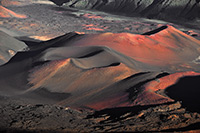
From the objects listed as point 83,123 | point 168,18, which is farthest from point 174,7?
point 83,123

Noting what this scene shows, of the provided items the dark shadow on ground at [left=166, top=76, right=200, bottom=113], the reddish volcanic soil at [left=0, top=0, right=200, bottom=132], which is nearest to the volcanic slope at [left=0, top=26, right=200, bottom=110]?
the reddish volcanic soil at [left=0, top=0, right=200, bottom=132]

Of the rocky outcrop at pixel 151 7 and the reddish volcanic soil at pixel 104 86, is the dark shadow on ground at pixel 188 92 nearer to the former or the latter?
the reddish volcanic soil at pixel 104 86

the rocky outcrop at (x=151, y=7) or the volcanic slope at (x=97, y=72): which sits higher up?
the rocky outcrop at (x=151, y=7)

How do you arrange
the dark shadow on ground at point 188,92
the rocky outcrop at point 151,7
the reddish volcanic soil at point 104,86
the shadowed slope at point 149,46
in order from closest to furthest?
the reddish volcanic soil at point 104,86, the dark shadow on ground at point 188,92, the shadowed slope at point 149,46, the rocky outcrop at point 151,7

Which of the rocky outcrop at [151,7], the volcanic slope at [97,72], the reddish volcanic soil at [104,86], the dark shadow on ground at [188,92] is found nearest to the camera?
the reddish volcanic soil at [104,86]

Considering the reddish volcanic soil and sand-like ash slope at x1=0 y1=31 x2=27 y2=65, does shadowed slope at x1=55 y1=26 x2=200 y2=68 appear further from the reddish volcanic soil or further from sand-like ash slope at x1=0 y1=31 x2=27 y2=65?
sand-like ash slope at x1=0 y1=31 x2=27 y2=65

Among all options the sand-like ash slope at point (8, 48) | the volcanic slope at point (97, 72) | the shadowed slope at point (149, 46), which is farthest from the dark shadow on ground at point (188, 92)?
the sand-like ash slope at point (8, 48)

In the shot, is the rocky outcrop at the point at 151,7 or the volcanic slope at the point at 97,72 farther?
the rocky outcrop at the point at 151,7

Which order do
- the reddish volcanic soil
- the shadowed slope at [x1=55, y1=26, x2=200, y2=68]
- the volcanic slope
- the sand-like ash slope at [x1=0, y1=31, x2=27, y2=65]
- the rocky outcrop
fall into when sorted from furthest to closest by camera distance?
the rocky outcrop < the sand-like ash slope at [x1=0, y1=31, x2=27, y2=65] < the shadowed slope at [x1=55, y1=26, x2=200, y2=68] < the volcanic slope < the reddish volcanic soil

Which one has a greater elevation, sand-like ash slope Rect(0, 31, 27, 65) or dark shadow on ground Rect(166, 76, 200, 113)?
dark shadow on ground Rect(166, 76, 200, 113)
